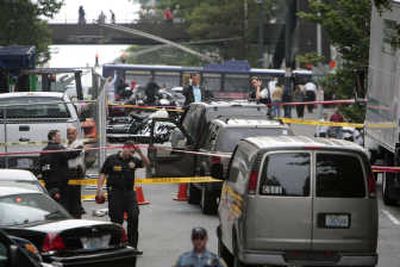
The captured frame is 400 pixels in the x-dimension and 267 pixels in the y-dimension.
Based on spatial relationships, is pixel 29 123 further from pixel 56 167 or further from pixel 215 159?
pixel 215 159

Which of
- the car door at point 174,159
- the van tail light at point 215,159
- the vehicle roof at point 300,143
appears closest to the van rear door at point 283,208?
the vehicle roof at point 300,143

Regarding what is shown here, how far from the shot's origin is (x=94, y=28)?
307 ft

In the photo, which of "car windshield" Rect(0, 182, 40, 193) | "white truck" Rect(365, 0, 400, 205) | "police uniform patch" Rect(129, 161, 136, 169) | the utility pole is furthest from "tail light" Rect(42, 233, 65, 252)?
the utility pole

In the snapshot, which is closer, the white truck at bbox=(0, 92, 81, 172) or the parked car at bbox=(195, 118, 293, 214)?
the parked car at bbox=(195, 118, 293, 214)

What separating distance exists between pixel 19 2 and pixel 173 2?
1850 inches

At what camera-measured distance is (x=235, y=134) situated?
20797mm

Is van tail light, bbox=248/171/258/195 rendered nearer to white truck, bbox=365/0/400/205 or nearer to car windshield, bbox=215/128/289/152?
white truck, bbox=365/0/400/205

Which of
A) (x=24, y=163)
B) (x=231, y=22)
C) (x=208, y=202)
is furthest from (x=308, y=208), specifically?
(x=231, y=22)

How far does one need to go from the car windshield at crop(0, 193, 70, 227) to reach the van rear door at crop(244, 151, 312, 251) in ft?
Answer: 7.78

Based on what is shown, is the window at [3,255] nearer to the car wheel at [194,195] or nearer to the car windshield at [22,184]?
the car windshield at [22,184]

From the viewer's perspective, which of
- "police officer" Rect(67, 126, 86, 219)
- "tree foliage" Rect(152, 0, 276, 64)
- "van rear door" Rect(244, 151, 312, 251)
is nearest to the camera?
"van rear door" Rect(244, 151, 312, 251)

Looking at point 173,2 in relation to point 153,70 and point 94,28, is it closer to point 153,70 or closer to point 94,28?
point 94,28

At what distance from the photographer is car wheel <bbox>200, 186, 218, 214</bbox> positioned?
21172mm

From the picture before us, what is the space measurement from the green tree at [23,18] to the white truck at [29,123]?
2442cm
